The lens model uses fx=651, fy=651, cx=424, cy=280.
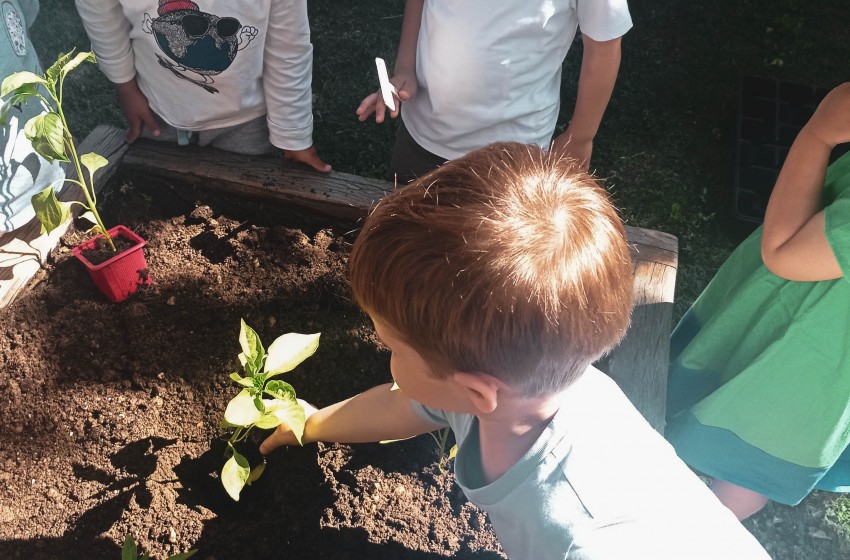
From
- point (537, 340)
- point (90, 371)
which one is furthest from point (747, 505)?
point (90, 371)

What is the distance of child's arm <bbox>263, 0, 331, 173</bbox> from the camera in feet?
5.44

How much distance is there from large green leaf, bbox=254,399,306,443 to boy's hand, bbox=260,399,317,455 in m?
0.19

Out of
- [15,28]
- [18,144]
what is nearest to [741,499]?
[18,144]

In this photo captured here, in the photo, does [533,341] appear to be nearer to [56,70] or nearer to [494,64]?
[494,64]

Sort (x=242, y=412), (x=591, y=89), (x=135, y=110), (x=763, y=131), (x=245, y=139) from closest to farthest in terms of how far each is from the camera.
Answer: (x=242, y=412) < (x=591, y=89) < (x=135, y=110) < (x=245, y=139) < (x=763, y=131)

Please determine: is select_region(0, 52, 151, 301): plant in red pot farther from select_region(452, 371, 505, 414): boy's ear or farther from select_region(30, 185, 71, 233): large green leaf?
select_region(452, 371, 505, 414): boy's ear

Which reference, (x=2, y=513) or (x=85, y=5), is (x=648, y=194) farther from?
(x=2, y=513)

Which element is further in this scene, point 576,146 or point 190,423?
point 576,146

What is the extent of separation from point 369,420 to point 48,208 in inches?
31.5

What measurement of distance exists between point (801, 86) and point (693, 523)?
2437 millimetres

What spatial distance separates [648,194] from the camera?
2.47 metres

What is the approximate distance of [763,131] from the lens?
2566 mm

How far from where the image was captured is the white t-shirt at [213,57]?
62.9 inches

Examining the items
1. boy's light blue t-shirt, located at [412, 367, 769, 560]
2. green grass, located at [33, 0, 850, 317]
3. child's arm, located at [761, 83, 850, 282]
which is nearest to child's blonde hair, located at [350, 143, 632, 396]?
boy's light blue t-shirt, located at [412, 367, 769, 560]
